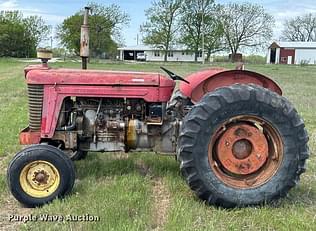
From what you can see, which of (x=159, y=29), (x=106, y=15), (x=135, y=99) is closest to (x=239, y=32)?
(x=159, y=29)

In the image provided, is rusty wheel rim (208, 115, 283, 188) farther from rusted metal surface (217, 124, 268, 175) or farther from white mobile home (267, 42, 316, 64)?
white mobile home (267, 42, 316, 64)

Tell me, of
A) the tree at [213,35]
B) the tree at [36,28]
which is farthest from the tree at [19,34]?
the tree at [213,35]

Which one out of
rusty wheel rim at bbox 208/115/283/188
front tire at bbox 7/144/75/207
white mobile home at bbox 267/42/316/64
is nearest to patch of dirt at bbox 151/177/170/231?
rusty wheel rim at bbox 208/115/283/188

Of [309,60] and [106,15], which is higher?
[106,15]

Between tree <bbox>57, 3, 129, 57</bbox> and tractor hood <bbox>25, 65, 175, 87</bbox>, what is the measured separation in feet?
177

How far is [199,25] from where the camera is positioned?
6575 centimetres

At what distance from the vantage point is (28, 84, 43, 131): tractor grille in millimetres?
4867

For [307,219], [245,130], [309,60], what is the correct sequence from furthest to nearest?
[309,60]
[245,130]
[307,219]

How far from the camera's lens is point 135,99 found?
4.99 meters

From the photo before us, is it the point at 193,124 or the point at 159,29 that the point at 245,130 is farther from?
the point at 159,29

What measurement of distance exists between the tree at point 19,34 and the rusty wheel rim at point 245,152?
60272 millimetres

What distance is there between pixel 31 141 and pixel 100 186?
35.6 inches

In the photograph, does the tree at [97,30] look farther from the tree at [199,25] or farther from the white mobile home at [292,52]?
the white mobile home at [292,52]

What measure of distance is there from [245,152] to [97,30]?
5674 centimetres
